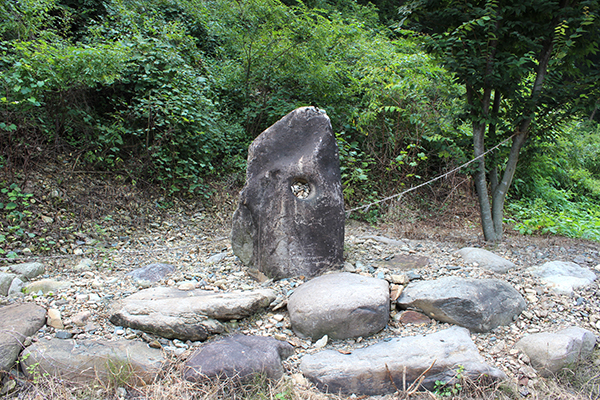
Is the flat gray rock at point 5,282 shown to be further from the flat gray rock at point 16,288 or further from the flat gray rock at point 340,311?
the flat gray rock at point 340,311

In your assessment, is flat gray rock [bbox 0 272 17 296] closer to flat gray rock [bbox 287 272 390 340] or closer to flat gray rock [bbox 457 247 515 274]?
flat gray rock [bbox 287 272 390 340]

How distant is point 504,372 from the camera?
7.95ft

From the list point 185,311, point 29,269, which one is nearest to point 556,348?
point 185,311

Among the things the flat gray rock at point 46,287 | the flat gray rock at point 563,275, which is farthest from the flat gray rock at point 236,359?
the flat gray rock at point 563,275

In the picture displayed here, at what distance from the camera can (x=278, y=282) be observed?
3244 millimetres

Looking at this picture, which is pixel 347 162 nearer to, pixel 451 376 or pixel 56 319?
pixel 451 376

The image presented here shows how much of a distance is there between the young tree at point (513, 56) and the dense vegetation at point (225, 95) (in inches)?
1.4

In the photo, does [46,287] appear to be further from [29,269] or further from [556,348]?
[556,348]

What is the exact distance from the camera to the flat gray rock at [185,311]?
98.7 inches

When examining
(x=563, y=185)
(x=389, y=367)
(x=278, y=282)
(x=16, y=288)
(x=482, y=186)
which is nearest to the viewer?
(x=389, y=367)

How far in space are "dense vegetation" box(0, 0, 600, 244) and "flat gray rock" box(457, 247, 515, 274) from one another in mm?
1468

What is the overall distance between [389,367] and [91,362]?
5.93ft

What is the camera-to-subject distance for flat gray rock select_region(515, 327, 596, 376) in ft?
8.13

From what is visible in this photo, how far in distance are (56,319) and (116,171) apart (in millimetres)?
3135
